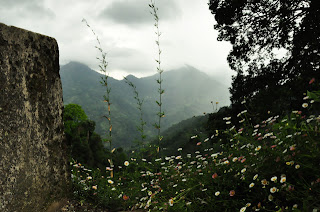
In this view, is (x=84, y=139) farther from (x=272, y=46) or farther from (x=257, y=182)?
(x=257, y=182)

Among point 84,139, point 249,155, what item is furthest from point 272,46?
point 84,139

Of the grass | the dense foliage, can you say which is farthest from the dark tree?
the dense foliage

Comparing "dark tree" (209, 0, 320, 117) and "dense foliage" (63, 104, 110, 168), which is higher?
"dark tree" (209, 0, 320, 117)

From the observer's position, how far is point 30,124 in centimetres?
248

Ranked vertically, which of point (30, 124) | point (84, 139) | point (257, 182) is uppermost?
point (30, 124)

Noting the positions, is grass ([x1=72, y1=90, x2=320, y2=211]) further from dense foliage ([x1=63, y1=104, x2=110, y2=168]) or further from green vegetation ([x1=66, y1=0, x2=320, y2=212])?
dense foliage ([x1=63, y1=104, x2=110, y2=168])

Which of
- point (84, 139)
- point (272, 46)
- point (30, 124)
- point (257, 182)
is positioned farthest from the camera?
point (84, 139)

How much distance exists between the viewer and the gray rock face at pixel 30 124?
90.7 inches

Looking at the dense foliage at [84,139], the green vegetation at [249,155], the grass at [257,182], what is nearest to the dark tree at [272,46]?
the green vegetation at [249,155]

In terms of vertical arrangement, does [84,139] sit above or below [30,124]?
below

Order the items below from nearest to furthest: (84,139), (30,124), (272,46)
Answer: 1. (30,124)
2. (272,46)
3. (84,139)

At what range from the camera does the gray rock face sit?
90.7 inches

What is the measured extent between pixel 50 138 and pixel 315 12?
25.5ft

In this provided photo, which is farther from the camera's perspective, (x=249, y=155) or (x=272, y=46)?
(x=272, y=46)
